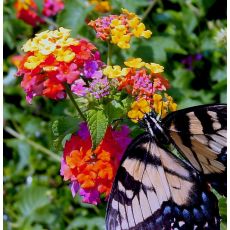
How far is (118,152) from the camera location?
155 centimetres

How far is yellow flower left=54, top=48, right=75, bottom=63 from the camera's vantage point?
4.69 ft

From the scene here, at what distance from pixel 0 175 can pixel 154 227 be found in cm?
79

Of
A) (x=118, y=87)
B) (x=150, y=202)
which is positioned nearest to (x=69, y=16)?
(x=118, y=87)

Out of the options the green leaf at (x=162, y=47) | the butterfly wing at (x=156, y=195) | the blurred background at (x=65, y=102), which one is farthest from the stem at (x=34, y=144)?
the butterfly wing at (x=156, y=195)

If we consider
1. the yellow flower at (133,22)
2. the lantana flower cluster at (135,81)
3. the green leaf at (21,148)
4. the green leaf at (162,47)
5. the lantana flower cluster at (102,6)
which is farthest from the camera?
the green leaf at (21,148)

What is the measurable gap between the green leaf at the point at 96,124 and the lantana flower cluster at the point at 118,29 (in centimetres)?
23

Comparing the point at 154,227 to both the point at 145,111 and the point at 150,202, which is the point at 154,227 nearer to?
the point at 150,202

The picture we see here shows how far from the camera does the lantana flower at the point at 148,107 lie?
1.51 m

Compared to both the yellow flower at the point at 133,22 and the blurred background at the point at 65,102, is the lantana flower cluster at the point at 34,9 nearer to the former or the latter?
the blurred background at the point at 65,102

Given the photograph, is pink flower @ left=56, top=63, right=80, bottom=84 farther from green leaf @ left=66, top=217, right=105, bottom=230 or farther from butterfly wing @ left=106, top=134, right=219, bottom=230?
green leaf @ left=66, top=217, right=105, bottom=230

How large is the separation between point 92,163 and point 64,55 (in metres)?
0.31

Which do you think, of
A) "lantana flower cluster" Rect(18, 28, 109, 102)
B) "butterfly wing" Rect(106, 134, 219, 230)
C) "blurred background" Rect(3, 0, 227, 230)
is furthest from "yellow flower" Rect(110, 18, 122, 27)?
"blurred background" Rect(3, 0, 227, 230)

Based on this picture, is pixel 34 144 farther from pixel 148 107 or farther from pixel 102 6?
pixel 148 107

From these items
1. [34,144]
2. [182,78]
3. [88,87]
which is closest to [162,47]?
[182,78]
